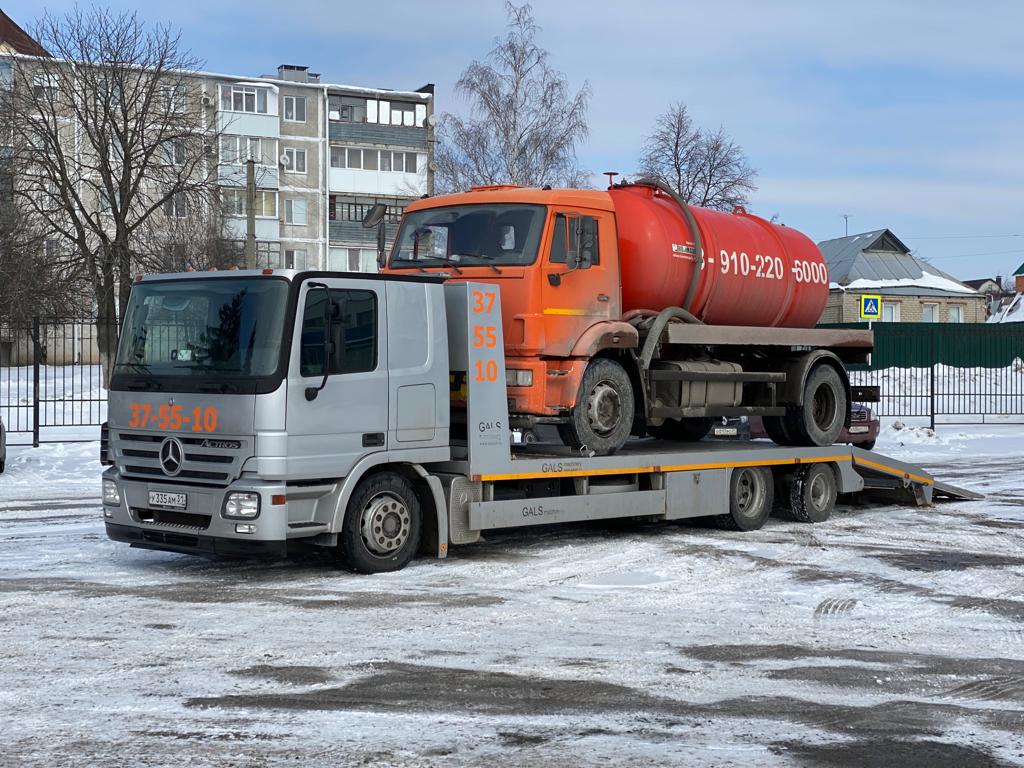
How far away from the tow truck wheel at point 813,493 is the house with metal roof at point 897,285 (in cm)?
5354

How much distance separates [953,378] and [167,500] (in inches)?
990

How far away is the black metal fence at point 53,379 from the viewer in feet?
71.8

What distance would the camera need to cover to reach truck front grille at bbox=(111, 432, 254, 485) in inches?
368

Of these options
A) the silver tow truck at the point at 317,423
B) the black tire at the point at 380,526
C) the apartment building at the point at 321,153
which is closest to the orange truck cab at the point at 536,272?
the silver tow truck at the point at 317,423

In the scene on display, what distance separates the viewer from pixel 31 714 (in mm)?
5980

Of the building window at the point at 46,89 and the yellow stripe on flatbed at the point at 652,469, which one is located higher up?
the building window at the point at 46,89

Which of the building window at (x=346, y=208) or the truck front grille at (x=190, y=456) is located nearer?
the truck front grille at (x=190, y=456)

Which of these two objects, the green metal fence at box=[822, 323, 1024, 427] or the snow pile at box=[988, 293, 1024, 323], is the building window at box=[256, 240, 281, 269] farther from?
the snow pile at box=[988, 293, 1024, 323]

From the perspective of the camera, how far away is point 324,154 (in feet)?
220

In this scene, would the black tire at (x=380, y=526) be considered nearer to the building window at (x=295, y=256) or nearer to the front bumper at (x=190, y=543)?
the front bumper at (x=190, y=543)

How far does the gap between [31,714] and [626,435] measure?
6.98 meters

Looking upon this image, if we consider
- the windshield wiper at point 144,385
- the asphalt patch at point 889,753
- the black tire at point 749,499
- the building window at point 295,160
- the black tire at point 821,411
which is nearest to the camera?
the asphalt patch at point 889,753

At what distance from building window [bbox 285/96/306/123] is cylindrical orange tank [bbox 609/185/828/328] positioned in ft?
180

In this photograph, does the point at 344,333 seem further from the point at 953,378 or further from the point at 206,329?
the point at 953,378
